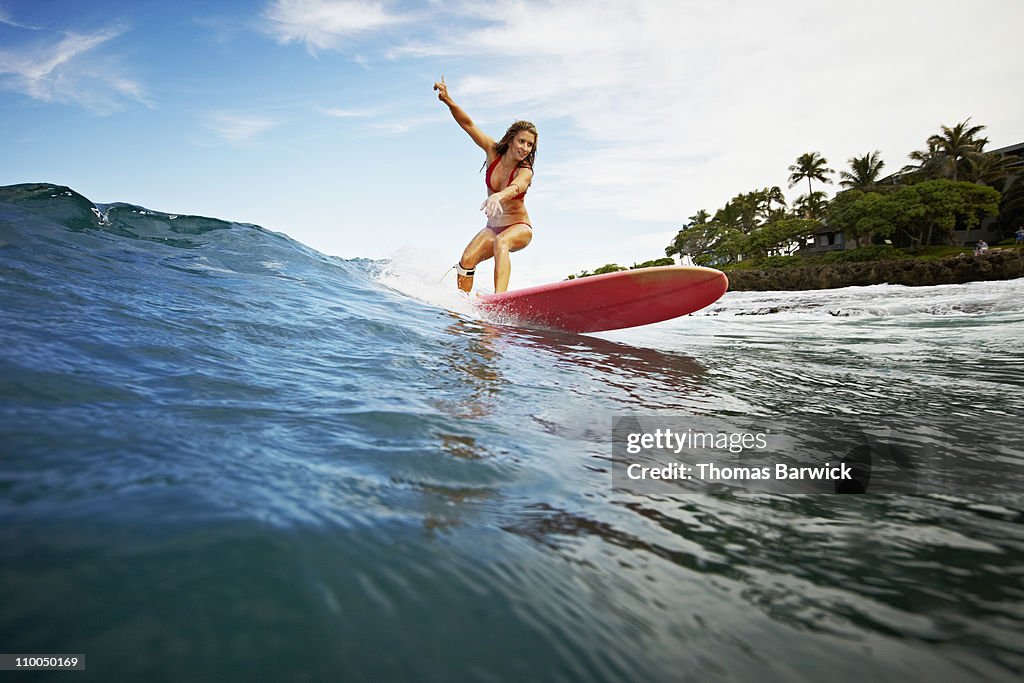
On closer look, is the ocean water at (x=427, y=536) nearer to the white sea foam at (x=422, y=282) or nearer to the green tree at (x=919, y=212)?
the white sea foam at (x=422, y=282)

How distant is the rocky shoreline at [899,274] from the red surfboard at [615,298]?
25039 millimetres

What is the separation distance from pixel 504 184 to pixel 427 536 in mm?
6151

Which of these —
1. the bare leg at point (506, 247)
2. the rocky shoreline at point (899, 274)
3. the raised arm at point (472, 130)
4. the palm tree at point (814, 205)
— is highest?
the palm tree at point (814, 205)

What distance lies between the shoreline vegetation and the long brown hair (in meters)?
26.3

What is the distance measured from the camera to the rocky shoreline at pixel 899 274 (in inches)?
888

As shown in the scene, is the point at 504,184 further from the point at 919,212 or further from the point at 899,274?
the point at 919,212

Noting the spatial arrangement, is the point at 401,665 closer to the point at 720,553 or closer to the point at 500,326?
the point at 720,553

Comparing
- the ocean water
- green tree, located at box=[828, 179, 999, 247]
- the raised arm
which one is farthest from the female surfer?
green tree, located at box=[828, 179, 999, 247]

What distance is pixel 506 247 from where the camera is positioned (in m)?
6.69

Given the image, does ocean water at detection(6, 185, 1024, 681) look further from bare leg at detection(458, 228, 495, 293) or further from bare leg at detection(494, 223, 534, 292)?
bare leg at detection(458, 228, 495, 293)

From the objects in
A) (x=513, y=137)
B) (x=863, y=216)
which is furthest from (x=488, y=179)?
(x=863, y=216)

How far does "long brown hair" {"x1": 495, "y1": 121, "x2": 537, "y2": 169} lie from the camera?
6449 millimetres

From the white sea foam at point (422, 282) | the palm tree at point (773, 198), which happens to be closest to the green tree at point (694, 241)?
the palm tree at point (773, 198)

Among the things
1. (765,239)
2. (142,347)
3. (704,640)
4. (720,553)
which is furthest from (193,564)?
(765,239)
